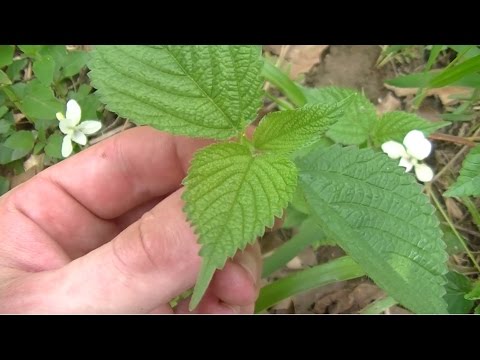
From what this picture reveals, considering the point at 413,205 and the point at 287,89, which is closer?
the point at 413,205

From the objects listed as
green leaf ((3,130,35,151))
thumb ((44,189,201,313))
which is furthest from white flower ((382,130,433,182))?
green leaf ((3,130,35,151))

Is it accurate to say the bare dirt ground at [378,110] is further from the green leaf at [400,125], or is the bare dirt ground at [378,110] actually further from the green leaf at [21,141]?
the green leaf at [21,141]

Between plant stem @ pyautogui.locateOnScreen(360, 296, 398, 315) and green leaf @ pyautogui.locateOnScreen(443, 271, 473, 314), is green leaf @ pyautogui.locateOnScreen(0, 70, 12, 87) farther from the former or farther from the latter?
green leaf @ pyautogui.locateOnScreen(443, 271, 473, 314)

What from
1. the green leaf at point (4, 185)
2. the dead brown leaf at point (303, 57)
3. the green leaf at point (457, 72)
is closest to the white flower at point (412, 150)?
the green leaf at point (457, 72)

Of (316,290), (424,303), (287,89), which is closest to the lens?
(424,303)

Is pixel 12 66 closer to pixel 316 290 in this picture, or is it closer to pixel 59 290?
pixel 59 290

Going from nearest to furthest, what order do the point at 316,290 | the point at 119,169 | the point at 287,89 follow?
1. the point at 119,169
2. the point at 287,89
3. the point at 316,290

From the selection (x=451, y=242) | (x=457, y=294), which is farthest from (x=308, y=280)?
(x=451, y=242)

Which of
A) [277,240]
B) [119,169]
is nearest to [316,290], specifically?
[277,240]
